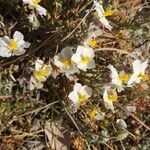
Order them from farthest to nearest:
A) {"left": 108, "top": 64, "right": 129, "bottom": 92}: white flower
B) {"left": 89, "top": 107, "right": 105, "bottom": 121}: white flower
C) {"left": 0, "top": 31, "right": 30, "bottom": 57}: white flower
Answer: {"left": 89, "top": 107, "right": 105, "bottom": 121}: white flower, {"left": 108, "top": 64, "right": 129, "bottom": 92}: white flower, {"left": 0, "top": 31, "right": 30, "bottom": 57}: white flower

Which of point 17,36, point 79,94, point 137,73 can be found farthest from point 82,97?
point 17,36

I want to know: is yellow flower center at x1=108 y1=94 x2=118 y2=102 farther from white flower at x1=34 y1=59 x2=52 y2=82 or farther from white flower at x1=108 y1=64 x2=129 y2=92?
white flower at x1=34 y1=59 x2=52 y2=82

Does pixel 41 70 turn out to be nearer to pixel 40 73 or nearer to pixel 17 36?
pixel 40 73

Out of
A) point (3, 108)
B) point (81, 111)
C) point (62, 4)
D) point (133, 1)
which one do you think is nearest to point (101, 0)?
point (62, 4)

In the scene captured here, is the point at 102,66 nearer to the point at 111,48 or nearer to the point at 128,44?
the point at 111,48

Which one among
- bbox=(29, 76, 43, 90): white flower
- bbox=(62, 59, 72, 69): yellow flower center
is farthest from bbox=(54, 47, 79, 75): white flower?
bbox=(29, 76, 43, 90): white flower

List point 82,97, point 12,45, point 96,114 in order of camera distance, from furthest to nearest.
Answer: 1. point 96,114
2. point 82,97
3. point 12,45
